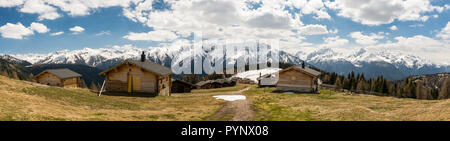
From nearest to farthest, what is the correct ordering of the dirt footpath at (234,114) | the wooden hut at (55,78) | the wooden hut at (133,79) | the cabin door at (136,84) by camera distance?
the dirt footpath at (234,114)
the wooden hut at (133,79)
the cabin door at (136,84)
the wooden hut at (55,78)

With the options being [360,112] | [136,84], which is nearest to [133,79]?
[136,84]

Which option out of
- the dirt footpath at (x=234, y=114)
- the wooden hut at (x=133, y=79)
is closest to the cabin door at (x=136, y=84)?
the wooden hut at (x=133, y=79)

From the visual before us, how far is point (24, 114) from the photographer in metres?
12.0

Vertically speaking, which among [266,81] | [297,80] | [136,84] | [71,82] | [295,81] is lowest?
[266,81]

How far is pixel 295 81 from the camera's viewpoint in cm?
4950

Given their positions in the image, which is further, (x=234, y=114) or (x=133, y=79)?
(x=133, y=79)

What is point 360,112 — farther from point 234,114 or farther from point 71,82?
point 71,82

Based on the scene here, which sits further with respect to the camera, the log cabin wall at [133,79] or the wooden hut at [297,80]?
the wooden hut at [297,80]

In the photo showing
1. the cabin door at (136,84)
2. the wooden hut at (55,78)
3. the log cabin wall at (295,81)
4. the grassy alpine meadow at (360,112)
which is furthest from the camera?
the wooden hut at (55,78)

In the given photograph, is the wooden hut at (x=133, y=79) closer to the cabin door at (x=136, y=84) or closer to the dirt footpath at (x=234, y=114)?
the cabin door at (x=136, y=84)

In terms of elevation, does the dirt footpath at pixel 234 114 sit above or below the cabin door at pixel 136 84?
below

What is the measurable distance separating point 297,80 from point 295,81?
1.47 feet

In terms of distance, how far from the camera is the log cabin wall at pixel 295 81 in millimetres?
48469
